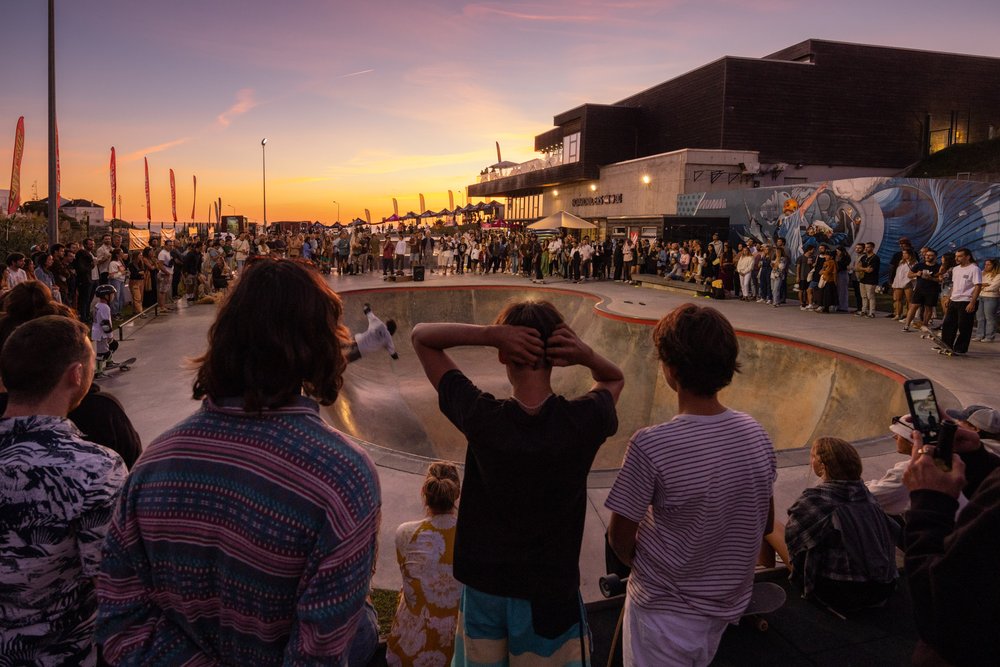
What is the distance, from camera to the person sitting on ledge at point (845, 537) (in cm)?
338

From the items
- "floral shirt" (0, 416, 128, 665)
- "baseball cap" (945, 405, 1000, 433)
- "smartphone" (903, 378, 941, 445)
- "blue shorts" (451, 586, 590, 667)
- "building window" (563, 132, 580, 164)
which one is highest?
"building window" (563, 132, 580, 164)

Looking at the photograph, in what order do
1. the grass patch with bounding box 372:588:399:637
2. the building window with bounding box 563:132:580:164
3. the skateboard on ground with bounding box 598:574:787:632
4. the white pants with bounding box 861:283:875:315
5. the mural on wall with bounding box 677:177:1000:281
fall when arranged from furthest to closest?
the building window with bounding box 563:132:580:164, the mural on wall with bounding box 677:177:1000:281, the white pants with bounding box 861:283:875:315, the grass patch with bounding box 372:588:399:637, the skateboard on ground with bounding box 598:574:787:632

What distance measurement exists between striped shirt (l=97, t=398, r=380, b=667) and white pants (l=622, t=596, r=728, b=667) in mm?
1307

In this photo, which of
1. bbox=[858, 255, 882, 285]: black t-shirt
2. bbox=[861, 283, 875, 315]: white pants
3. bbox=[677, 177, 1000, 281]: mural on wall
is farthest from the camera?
bbox=[677, 177, 1000, 281]: mural on wall

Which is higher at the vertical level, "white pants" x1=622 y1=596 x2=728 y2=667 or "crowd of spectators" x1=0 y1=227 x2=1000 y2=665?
"crowd of spectators" x1=0 y1=227 x2=1000 y2=665

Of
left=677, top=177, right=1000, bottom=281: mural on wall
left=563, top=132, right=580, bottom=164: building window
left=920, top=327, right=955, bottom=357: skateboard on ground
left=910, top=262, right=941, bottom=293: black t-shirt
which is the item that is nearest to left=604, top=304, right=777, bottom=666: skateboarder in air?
left=920, top=327, right=955, bottom=357: skateboard on ground

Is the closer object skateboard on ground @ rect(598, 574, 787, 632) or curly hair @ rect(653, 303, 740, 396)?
curly hair @ rect(653, 303, 740, 396)

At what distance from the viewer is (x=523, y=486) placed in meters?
1.83

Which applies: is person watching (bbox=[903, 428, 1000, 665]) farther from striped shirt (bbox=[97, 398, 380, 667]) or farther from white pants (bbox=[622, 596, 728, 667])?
striped shirt (bbox=[97, 398, 380, 667])

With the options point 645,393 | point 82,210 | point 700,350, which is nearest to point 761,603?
point 700,350

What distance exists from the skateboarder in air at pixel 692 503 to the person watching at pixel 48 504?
173cm

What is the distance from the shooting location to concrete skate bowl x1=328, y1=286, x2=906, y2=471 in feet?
31.4

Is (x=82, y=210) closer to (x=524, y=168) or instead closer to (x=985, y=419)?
(x=524, y=168)

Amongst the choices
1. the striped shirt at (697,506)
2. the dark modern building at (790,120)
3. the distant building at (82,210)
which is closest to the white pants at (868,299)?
the dark modern building at (790,120)
